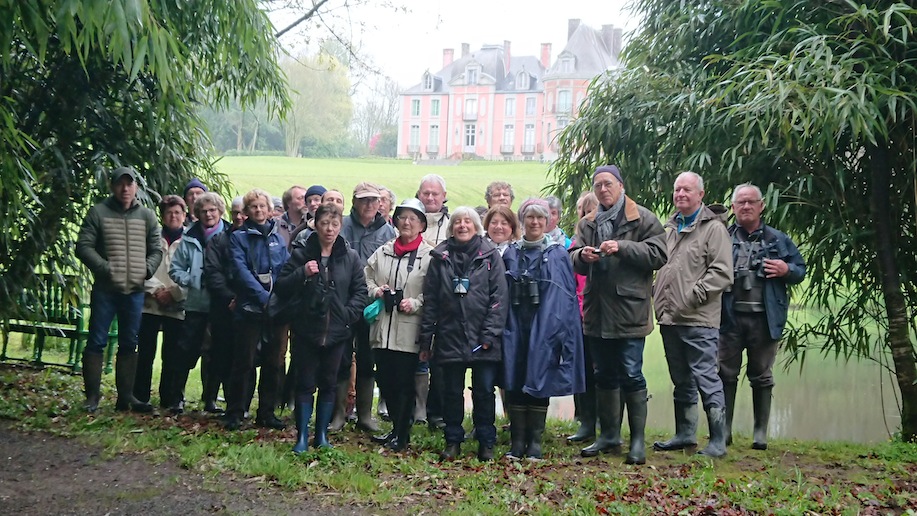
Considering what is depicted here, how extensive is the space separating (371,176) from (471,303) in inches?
1079

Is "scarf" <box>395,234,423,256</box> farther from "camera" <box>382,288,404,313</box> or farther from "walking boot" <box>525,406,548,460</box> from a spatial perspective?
"walking boot" <box>525,406,548,460</box>

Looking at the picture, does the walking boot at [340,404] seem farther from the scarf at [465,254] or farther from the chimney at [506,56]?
the chimney at [506,56]

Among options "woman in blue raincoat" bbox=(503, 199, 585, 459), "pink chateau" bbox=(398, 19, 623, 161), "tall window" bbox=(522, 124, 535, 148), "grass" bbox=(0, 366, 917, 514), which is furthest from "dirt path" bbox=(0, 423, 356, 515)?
"tall window" bbox=(522, 124, 535, 148)

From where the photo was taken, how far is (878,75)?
6070mm

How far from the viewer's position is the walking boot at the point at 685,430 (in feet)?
19.6

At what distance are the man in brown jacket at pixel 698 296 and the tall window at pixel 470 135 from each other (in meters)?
45.7

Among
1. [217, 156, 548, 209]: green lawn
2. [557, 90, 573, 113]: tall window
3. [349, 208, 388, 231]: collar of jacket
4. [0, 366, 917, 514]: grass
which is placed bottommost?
[0, 366, 917, 514]: grass

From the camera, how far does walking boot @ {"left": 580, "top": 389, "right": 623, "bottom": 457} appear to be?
5859 mm

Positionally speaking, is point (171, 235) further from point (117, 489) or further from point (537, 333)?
point (537, 333)

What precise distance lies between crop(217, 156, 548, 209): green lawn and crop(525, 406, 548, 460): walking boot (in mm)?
18686

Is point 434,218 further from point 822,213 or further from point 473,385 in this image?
point 822,213

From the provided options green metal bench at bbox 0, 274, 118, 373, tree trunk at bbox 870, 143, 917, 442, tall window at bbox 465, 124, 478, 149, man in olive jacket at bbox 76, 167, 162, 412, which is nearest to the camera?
man in olive jacket at bbox 76, 167, 162, 412

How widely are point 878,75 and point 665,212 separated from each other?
2.79 m

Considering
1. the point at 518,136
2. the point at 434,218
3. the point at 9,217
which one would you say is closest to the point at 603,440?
the point at 434,218
